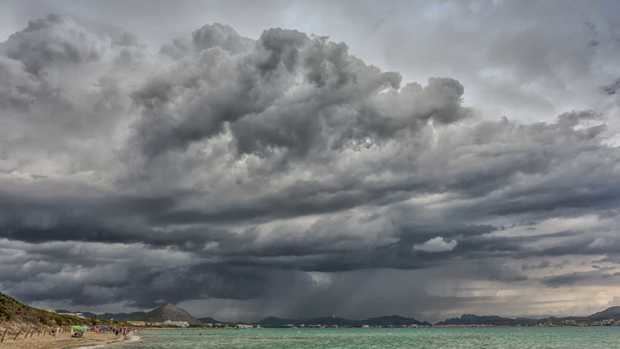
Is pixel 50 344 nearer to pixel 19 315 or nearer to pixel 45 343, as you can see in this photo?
pixel 45 343

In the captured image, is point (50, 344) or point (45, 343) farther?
point (45, 343)

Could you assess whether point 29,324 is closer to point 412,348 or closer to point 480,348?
point 412,348

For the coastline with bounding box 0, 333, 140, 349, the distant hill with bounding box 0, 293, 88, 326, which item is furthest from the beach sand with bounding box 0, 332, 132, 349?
the distant hill with bounding box 0, 293, 88, 326

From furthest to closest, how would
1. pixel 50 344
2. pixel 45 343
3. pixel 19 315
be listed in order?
pixel 19 315 < pixel 45 343 < pixel 50 344

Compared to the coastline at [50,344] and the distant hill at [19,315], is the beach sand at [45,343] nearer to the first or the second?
the coastline at [50,344]

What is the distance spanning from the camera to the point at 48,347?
97125 mm

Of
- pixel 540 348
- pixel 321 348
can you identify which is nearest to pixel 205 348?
pixel 321 348

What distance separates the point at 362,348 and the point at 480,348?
91.4ft

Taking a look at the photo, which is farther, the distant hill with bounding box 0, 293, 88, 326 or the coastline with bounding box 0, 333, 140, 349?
the distant hill with bounding box 0, 293, 88, 326

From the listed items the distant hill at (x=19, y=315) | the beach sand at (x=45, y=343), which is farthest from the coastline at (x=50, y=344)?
the distant hill at (x=19, y=315)

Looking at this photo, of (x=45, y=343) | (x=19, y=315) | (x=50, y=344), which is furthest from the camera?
(x=19, y=315)

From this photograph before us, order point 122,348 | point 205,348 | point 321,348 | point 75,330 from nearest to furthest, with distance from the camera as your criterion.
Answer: point 122,348 → point 205,348 → point 321,348 → point 75,330

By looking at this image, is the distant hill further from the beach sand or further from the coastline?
the coastline

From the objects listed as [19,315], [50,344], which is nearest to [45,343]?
[50,344]
